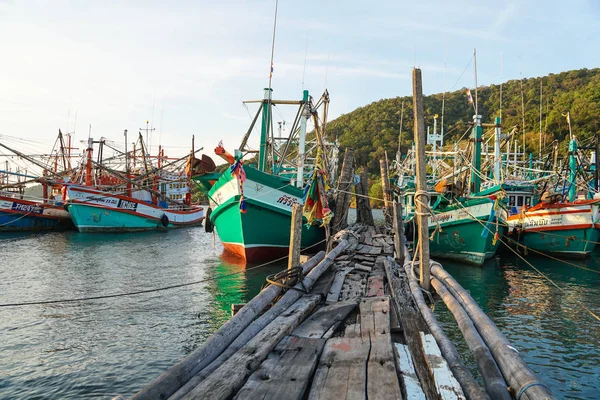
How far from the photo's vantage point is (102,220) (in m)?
32.7

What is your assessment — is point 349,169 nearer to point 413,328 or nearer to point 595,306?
point 595,306

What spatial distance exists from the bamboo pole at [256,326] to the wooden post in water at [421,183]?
2063mm

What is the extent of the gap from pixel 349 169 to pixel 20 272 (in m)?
14.0

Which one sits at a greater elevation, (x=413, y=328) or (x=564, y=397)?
(x=413, y=328)

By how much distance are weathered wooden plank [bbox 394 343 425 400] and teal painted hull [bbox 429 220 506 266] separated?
12379 millimetres

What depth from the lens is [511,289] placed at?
13.2 m

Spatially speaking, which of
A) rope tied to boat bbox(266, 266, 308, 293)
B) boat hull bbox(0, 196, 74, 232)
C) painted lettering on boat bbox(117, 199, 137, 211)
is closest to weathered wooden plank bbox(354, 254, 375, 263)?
rope tied to boat bbox(266, 266, 308, 293)

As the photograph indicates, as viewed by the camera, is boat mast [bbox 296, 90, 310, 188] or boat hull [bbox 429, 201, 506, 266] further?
boat mast [bbox 296, 90, 310, 188]

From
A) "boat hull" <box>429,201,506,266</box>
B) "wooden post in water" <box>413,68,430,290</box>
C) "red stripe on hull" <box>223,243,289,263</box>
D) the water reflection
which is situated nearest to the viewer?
the water reflection

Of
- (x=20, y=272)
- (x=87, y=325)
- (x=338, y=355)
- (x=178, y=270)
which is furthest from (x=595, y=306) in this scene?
(x=20, y=272)

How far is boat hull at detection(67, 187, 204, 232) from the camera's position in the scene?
31.5 m

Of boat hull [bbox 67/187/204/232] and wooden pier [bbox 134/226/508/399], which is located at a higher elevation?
boat hull [bbox 67/187/204/232]

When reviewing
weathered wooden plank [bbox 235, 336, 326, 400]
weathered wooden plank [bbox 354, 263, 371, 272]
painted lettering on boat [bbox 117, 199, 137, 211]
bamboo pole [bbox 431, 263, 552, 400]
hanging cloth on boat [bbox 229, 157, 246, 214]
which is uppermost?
hanging cloth on boat [bbox 229, 157, 246, 214]

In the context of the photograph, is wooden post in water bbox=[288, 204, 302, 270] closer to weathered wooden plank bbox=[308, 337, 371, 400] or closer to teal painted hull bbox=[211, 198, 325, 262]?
weathered wooden plank bbox=[308, 337, 371, 400]
